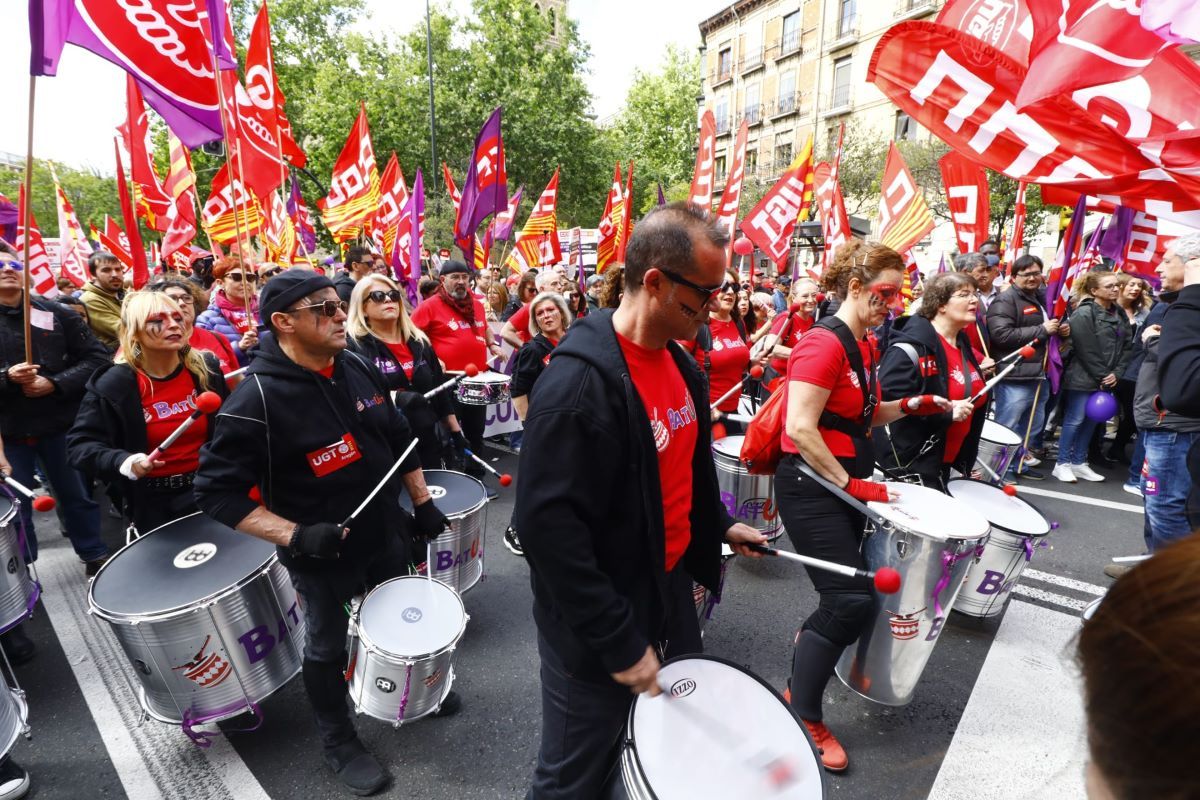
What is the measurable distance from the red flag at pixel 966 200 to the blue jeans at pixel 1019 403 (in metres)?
1.51

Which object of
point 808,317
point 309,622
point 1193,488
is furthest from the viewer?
point 808,317

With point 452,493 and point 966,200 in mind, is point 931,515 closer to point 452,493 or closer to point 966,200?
point 452,493

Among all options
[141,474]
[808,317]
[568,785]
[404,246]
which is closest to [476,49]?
[404,246]

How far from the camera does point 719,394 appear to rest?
5.26 meters

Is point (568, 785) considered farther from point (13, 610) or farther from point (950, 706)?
point (13, 610)

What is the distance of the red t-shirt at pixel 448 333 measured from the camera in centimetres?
572

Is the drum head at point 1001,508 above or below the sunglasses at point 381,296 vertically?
below

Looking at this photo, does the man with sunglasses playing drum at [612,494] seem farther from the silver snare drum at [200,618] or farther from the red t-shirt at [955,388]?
the red t-shirt at [955,388]

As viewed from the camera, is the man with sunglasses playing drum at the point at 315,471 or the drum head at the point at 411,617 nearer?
the man with sunglasses playing drum at the point at 315,471

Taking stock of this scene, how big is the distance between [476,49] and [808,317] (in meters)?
25.5

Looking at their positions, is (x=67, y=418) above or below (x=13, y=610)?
above

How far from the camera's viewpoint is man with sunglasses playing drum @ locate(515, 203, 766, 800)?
5.29ft

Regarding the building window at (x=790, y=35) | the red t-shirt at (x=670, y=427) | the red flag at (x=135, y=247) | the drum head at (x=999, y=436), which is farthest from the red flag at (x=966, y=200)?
the building window at (x=790, y=35)

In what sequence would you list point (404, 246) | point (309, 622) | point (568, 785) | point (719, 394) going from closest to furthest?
point (568, 785) < point (309, 622) < point (719, 394) < point (404, 246)
